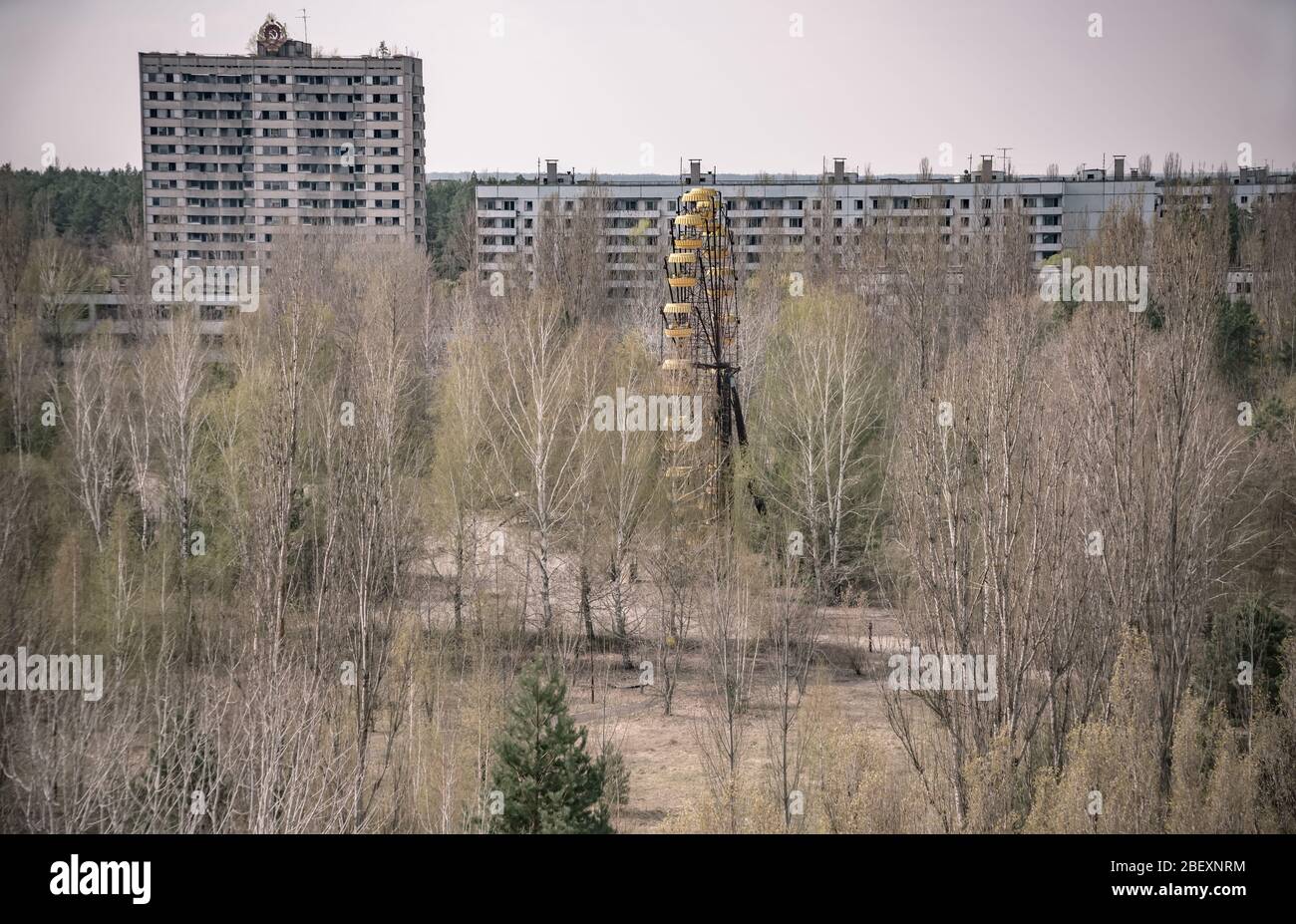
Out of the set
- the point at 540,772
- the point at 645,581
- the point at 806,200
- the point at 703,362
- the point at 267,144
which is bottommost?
the point at 540,772

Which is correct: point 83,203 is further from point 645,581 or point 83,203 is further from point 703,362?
point 645,581

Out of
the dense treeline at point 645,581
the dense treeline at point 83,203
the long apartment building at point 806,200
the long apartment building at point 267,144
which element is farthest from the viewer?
the long apartment building at point 267,144

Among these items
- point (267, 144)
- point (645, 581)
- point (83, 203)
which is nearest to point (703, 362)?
point (645, 581)

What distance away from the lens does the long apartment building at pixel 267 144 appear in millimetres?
49031

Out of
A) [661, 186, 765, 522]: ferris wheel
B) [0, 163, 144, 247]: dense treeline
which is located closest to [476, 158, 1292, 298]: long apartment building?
[0, 163, 144, 247]: dense treeline

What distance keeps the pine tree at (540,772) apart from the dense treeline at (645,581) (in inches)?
1.6

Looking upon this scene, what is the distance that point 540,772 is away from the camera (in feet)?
38.2

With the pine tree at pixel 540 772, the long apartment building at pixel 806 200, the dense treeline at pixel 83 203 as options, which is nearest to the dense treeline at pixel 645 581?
the pine tree at pixel 540 772

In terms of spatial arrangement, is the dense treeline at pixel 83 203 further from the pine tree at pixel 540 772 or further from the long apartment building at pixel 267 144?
the pine tree at pixel 540 772

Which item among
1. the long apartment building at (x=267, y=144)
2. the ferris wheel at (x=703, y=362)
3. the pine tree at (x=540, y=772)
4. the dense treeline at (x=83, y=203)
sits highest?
the long apartment building at (x=267, y=144)

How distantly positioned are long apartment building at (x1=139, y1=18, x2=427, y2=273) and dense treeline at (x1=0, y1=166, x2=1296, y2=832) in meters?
24.1

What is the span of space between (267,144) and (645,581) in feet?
122

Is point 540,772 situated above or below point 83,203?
below
